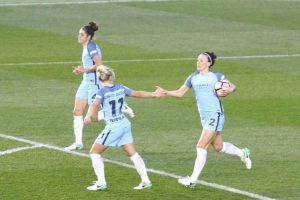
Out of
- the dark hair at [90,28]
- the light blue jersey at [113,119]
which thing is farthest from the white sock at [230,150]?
the dark hair at [90,28]

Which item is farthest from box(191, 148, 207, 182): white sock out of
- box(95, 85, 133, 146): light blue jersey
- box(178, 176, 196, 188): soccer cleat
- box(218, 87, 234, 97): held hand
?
box(95, 85, 133, 146): light blue jersey

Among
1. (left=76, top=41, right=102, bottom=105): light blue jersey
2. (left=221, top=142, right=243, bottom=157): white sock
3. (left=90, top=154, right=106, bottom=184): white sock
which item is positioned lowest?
(left=90, top=154, right=106, bottom=184): white sock

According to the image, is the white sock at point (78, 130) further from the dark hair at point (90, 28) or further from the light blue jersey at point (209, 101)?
the light blue jersey at point (209, 101)

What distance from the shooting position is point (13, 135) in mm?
20984

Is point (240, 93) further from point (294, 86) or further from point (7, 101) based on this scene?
point (7, 101)

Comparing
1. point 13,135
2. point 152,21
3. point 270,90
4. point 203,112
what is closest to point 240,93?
point 270,90

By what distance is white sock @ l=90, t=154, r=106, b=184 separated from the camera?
1655cm

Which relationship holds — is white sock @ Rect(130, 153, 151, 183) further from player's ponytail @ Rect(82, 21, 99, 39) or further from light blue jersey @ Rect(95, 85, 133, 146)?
player's ponytail @ Rect(82, 21, 99, 39)

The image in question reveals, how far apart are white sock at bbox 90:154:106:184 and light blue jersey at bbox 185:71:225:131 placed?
1.84 metres

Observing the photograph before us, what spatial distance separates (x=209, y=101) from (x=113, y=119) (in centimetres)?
164

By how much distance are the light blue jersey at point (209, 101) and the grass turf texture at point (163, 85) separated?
96cm

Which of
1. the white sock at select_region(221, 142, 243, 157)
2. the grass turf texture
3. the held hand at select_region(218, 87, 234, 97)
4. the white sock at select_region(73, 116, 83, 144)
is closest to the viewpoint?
the held hand at select_region(218, 87, 234, 97)

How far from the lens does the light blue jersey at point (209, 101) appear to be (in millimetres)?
17172

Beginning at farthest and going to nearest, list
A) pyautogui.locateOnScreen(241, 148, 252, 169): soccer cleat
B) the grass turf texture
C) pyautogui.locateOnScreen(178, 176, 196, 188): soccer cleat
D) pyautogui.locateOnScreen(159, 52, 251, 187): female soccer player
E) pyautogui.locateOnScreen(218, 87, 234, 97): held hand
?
pyautogui.locateOnScreen(241, 148, 252, 169): soccer cleat → the grass turf texture → pyautogui.locateOnScreen(159, 52, 251, 187): female soccer player → pyautogui.locateOnScreen(218, 87, 234, 97): held hand → pyautogui.locateOnScreen(178, 176, 196, 188): soccer cleat
